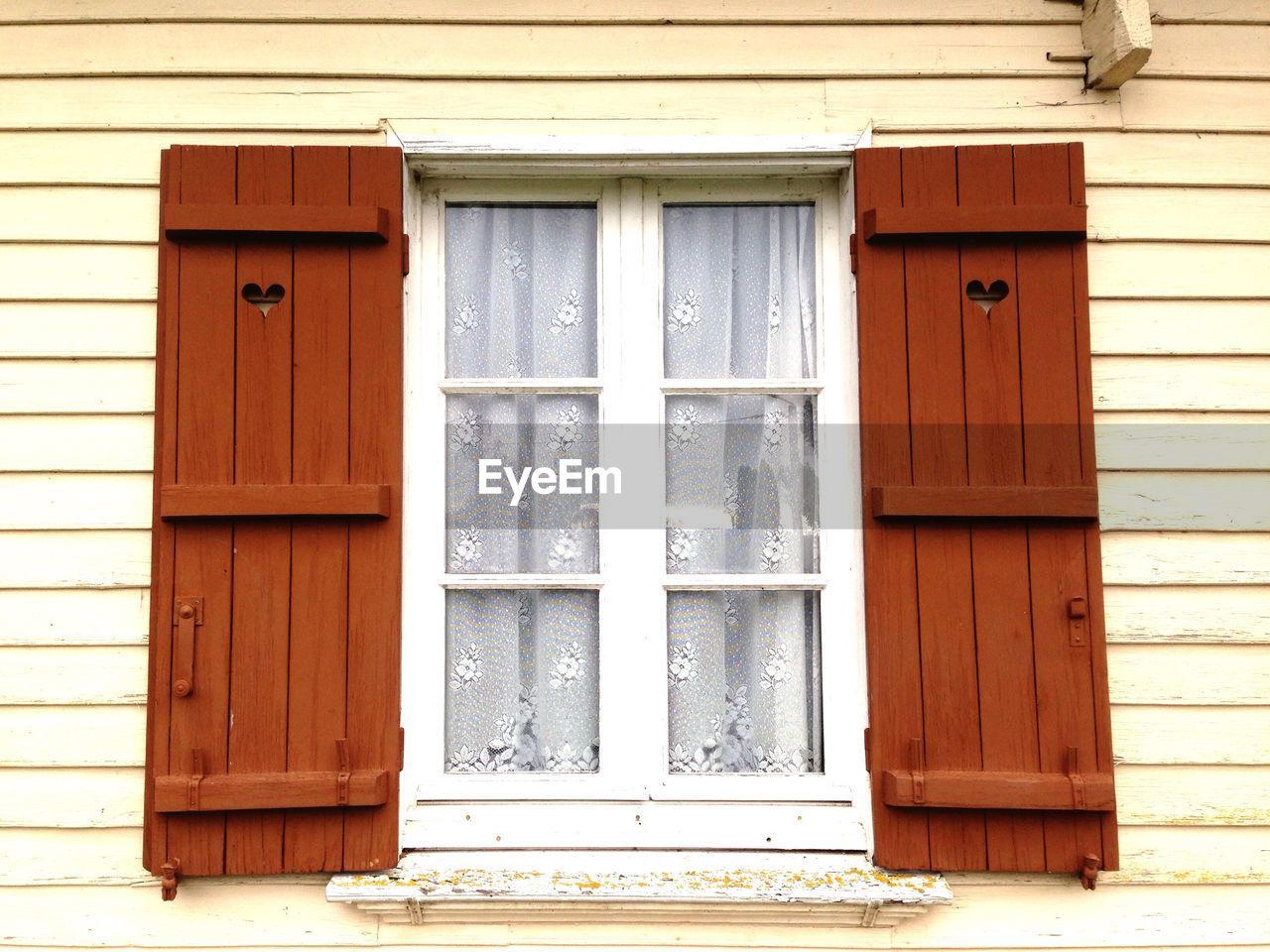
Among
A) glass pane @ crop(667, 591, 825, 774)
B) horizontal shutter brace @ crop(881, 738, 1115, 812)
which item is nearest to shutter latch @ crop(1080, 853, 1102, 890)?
horizontal shutter brace @ crop(881, 738, 1115, 812)

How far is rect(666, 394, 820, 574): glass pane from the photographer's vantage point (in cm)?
241

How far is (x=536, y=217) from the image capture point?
97.7 inches

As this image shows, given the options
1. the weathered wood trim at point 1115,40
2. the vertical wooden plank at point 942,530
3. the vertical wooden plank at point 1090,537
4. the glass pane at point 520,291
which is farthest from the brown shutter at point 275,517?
the weathered wood trim at point 1115,40

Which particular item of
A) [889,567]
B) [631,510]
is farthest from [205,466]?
[889,567]

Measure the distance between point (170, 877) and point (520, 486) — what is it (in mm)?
1193

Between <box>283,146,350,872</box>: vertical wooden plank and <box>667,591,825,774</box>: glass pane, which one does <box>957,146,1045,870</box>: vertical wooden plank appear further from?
<box>283,146,350,872</box>: vertical wooden plank

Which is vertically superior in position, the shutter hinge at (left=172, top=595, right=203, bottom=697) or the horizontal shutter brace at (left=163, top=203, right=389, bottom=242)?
the horizontal shutter brace at (left=163, top=203, right=389, bottom=242)

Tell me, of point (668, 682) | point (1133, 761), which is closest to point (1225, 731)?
point (1133, 761)

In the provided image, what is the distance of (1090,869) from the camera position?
2172mm

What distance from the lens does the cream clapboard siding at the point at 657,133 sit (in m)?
2.25

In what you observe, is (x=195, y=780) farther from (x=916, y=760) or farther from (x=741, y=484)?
(x=916, y=760)

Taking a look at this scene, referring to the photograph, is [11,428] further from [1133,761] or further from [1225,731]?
[1225,731]

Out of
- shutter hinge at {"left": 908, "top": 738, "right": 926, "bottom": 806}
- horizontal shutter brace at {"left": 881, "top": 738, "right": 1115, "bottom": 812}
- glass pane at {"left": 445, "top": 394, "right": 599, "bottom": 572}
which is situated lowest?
horizontal shutter brace at {"left": 881, "top": 738, "right": 1115, "bottom": 812}

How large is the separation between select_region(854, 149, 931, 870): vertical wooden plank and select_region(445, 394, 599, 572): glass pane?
0.68m
